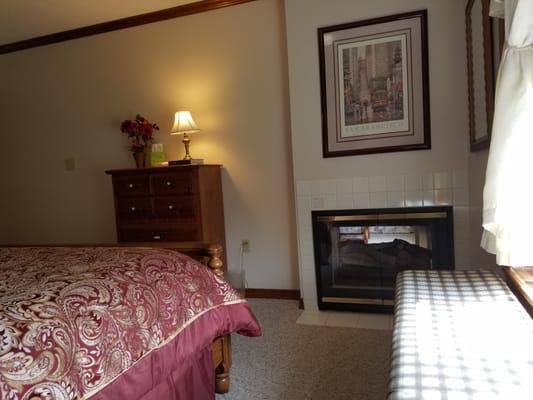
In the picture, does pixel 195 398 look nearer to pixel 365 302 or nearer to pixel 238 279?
pixel 365 302

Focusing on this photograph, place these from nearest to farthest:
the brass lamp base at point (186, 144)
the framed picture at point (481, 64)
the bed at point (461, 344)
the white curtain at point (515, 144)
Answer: the bed at point (461, 344) < the white curtain at point (515, 144) < the framed picture at point (481, 64) < the brass lamp base at point (186, 144)

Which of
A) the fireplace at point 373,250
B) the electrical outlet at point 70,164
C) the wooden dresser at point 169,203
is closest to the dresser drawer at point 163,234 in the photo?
the wooden dresser at point 169,203

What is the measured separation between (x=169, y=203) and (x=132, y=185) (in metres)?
0.36

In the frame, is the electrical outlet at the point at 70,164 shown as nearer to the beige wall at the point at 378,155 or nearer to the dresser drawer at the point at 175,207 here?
the dresser drawer at the point at 175,207

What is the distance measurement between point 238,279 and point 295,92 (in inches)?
62.0

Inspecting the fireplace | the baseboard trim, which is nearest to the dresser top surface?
the fireplace

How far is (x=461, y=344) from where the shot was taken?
3.49ft

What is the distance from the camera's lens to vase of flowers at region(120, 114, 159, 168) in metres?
3.30

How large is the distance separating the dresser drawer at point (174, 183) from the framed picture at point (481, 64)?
1.89 meters

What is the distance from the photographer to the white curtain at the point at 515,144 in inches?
48.6

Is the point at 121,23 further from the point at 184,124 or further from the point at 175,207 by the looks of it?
the point at 175,207

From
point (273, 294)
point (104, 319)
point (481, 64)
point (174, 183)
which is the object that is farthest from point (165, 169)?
point (481, 64)

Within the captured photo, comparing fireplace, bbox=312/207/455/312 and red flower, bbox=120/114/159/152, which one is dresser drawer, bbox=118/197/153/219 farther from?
fireplace, bbox=312/207/455/312

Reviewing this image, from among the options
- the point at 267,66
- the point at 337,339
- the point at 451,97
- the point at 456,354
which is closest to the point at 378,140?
the point at 451,97
